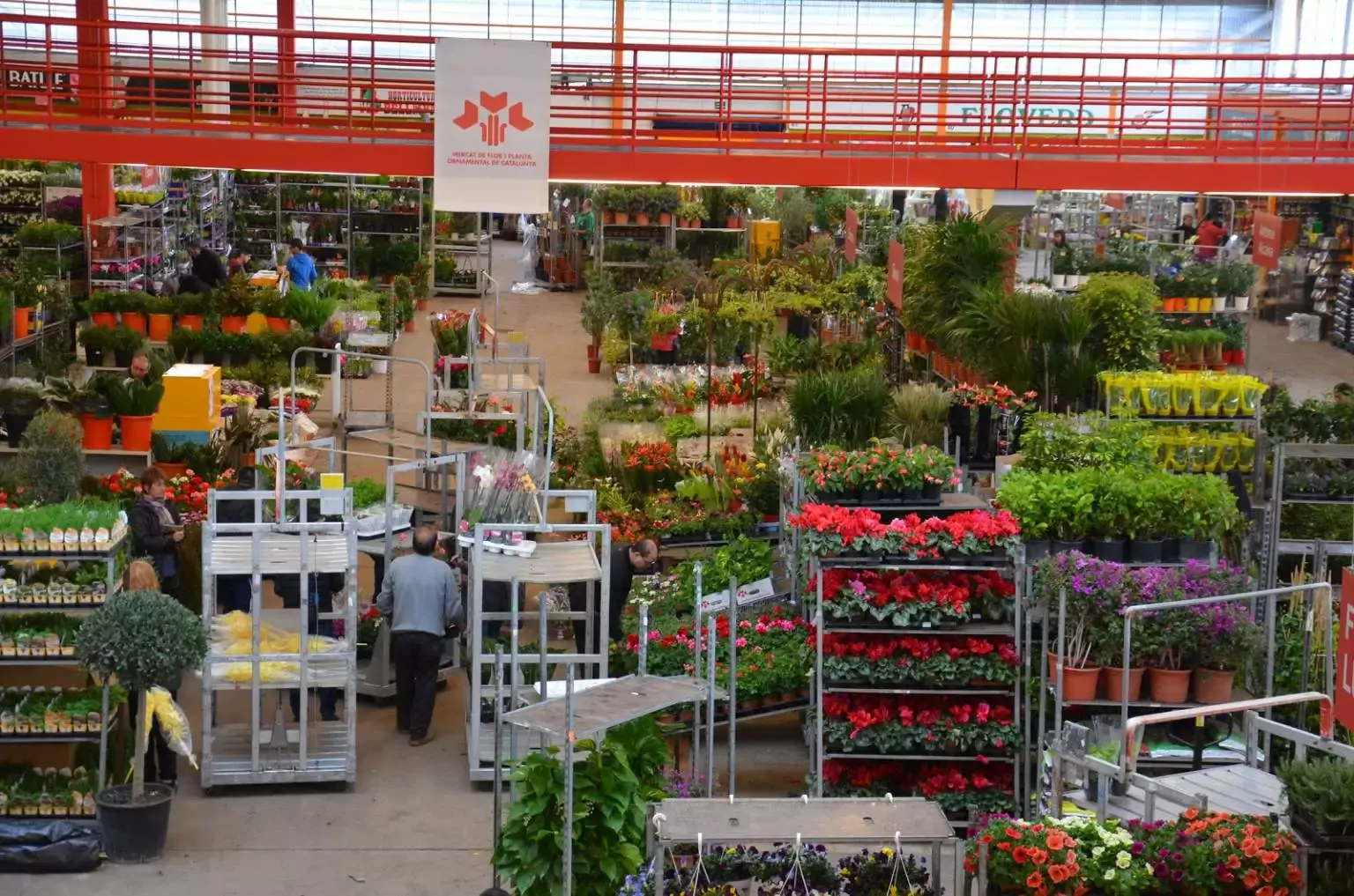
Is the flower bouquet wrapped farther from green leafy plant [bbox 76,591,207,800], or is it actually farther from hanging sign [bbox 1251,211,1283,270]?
hanging sign [bbox 1251,211,1283,270]

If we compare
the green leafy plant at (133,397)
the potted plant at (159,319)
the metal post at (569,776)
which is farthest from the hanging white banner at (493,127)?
the metal post at (569,776)

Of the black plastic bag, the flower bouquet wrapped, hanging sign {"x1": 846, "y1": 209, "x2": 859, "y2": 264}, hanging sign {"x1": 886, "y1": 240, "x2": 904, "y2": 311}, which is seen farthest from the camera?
hanging sign {"x1": 846, "y1": 209, "x2": 859, "y2": 264}

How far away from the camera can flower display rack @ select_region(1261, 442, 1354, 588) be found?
431 inches

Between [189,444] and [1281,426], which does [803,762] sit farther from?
[189,444]

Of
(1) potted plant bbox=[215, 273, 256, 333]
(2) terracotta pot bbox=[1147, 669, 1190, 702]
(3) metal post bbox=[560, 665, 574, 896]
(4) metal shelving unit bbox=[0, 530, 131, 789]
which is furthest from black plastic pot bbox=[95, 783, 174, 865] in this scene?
(1) potted plant bbox=[215, 273, 256, 333]

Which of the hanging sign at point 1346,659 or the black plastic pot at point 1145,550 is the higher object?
the hanging sign at point 1346,659

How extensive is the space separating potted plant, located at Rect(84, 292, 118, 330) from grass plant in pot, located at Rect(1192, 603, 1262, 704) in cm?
1209

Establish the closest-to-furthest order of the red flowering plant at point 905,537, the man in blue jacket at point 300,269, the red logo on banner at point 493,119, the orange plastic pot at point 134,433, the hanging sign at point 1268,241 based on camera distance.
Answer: the red flowering plant at point 905,537 → the orange plastic pot at point 134,433 → the red logo on banner at point 493,119 → the hanging sign at point 1268,241 → the man in blue jacket at point 300,269

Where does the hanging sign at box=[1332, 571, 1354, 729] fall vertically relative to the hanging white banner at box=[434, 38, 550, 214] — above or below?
below

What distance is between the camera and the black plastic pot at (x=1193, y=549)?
946cm

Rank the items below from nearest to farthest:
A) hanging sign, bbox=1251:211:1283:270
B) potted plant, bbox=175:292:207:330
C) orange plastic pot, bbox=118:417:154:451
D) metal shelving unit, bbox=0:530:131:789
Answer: metal shelving unit, bbox=0:530:131:789 → orange plastic pot, bbox=118:417:154:451 → hanging sign, bbox=1251:211:1283:270 → potted plant, bbox=175:292:207:330

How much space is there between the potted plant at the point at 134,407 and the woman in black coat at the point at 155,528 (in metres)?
2.97

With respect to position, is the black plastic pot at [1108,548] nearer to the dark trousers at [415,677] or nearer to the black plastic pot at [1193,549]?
the black plastic pot at [1193,549]

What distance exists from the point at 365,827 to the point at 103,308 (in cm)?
985
